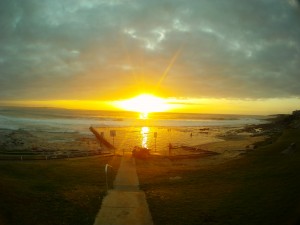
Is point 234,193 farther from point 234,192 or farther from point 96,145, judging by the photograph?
point 96,145

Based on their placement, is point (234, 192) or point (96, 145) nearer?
point (234, 192)

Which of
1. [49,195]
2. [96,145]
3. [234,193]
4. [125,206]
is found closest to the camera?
[125,206]

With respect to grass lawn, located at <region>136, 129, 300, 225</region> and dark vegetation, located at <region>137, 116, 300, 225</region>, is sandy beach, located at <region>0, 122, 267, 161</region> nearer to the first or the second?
grass lawn, located at <region>136, 129, 300, 225</region>

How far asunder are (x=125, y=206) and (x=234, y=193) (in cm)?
569

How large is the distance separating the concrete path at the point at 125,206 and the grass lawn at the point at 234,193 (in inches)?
19.2

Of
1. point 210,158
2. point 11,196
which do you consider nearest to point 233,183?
point 11,196

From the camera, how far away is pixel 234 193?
55.6ft

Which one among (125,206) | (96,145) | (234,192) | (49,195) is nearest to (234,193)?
(234,192)

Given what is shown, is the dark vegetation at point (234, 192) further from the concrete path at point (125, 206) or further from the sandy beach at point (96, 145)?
the sandy beach at point (96, 145)

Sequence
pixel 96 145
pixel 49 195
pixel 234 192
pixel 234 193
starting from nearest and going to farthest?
pixel 49 195 → pixel 234 193 → pixel 234 192 → pixel 96 145

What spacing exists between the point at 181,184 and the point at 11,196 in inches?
→ 416

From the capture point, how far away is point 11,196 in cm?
1500

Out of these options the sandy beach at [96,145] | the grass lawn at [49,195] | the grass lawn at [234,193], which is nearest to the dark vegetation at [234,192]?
the grass lawn at [234,193]

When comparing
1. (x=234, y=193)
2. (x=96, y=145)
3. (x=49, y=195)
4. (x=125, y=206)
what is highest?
(x=234, y=193)
